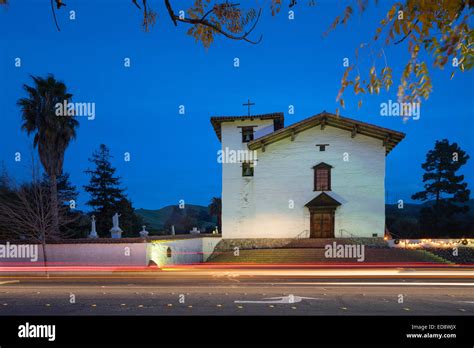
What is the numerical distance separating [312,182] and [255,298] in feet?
66.1

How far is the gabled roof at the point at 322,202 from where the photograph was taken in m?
28.7

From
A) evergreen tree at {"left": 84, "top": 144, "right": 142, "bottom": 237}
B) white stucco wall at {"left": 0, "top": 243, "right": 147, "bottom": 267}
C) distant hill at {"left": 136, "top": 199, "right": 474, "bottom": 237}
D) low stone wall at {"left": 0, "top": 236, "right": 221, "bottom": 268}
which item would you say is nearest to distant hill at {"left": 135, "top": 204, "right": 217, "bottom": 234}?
distant hill at {"left": 136, "top": 199, "right": 474, "bottom": 237}

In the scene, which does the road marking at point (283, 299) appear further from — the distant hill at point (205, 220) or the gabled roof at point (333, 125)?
the distant hill at point (205, 220)

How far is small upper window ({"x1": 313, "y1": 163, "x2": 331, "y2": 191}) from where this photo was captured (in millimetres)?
29406

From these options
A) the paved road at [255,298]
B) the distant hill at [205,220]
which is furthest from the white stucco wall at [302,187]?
the distant hill at [205,220]

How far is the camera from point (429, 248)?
89.7 ft

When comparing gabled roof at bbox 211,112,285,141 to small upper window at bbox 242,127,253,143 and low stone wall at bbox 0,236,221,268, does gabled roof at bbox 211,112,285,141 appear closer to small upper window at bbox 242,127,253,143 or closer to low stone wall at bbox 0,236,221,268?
small upper window at bbox 242,127,253,143

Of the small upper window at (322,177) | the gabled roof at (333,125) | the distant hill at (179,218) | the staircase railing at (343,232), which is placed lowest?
the distant hill at (179,218)

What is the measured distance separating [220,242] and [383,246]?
42.9 feet

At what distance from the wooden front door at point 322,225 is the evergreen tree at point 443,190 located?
2591 cm

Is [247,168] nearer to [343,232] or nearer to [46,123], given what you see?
[343,232]
